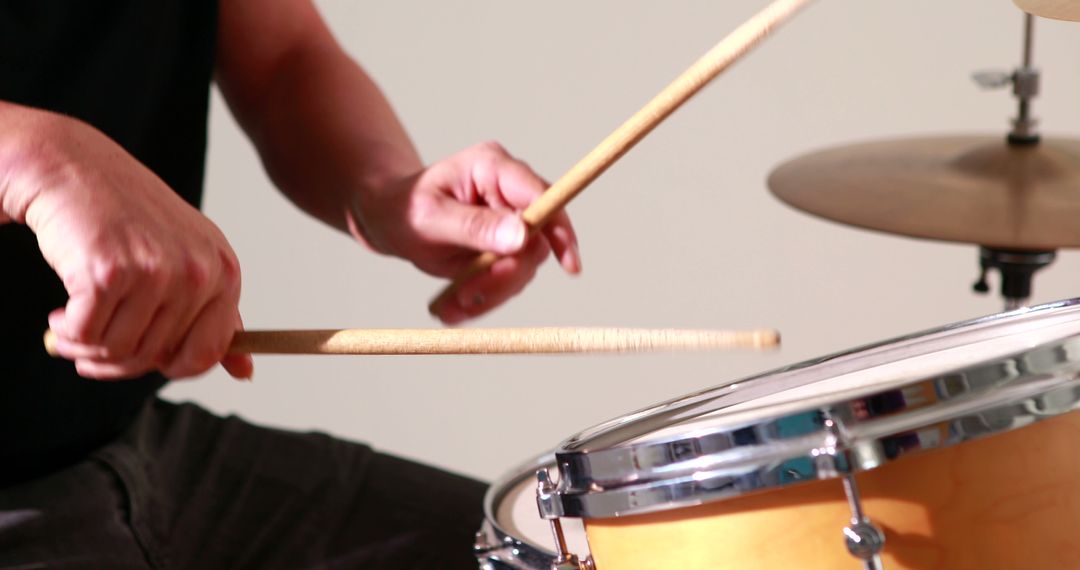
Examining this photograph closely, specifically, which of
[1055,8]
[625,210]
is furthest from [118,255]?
[625,210]

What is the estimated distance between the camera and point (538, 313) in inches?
70.7

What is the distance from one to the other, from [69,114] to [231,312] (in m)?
0.30

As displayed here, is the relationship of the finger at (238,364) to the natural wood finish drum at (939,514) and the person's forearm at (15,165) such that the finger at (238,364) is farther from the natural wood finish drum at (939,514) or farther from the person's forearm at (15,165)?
the natural wood finish drum at (939,514)

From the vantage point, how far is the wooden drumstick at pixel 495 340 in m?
0.53

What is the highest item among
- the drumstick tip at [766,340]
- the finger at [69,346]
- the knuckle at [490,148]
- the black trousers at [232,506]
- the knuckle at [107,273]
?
the knuckle at [490,148]

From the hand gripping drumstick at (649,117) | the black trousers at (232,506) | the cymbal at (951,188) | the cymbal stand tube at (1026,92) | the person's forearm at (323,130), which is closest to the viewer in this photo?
the hand gripping drumstick at (649,117)

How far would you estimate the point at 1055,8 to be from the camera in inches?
29.5

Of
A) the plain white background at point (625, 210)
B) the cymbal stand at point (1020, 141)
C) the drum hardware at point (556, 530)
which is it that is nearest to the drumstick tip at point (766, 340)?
the drum hardware at point (556, 530)

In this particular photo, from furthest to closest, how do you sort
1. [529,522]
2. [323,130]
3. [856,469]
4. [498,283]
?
[323,130] → [498,283] → [529,522] → [856,469]

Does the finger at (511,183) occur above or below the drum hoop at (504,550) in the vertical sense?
above

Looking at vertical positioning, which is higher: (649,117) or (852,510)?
(649,117)

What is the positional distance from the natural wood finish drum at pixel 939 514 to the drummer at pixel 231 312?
0.87 ft

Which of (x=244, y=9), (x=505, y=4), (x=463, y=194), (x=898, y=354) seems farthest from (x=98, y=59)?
(x=505, y=4)

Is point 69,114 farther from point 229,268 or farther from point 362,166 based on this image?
point 229,268
